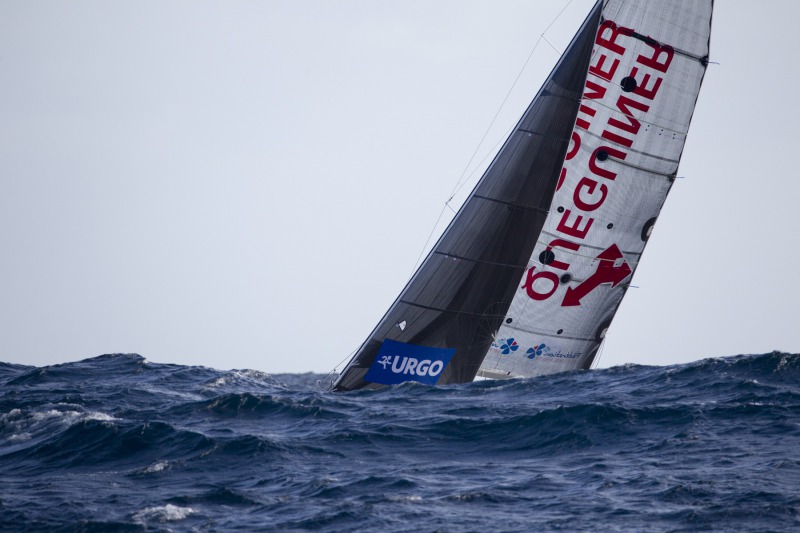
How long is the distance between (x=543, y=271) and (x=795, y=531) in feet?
51.2

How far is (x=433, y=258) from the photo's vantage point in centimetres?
2833

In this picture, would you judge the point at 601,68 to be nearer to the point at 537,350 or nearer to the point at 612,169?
the point at 612,169

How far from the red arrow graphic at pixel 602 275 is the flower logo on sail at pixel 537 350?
4.71 feet

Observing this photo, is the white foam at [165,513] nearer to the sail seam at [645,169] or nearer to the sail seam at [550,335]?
the sail seam at [550,335]

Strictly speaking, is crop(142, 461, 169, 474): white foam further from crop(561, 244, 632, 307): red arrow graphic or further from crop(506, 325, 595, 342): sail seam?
crop(561, 244, 632, 307): red arrow graphic

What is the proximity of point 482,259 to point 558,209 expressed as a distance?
3.00 m

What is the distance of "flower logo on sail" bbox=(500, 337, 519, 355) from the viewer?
29.8 metres

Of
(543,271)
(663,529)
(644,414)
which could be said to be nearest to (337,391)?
(543,271)

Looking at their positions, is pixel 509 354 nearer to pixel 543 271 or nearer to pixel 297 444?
pixel 543 271

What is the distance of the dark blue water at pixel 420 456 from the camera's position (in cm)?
1566

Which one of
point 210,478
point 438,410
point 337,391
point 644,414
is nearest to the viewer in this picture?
point 210,478

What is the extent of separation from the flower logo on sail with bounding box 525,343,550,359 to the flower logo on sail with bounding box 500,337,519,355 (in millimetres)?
556

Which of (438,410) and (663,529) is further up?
(438,410)

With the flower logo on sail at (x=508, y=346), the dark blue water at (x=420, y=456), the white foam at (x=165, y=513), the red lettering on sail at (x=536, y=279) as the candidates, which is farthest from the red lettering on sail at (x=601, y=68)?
the white foam at (x=165, y=513)
